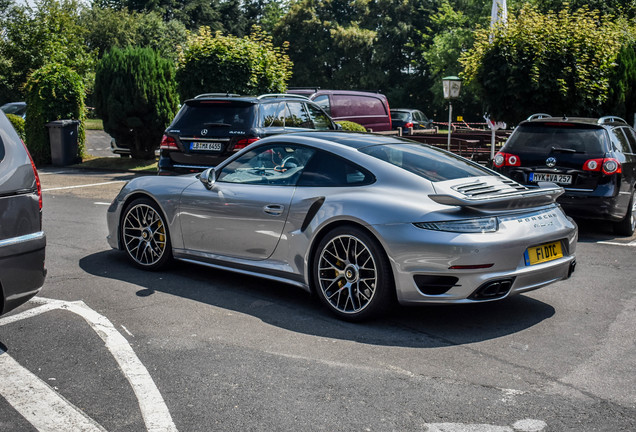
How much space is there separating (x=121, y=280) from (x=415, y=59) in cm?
5114

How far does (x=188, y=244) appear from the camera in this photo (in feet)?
21.2

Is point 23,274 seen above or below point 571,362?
above

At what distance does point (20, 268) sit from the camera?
4.34m

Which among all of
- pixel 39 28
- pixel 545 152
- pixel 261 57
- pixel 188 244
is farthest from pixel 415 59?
pixel 188 244

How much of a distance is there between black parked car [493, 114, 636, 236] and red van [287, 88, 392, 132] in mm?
9810

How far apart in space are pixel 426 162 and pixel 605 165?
414 cm

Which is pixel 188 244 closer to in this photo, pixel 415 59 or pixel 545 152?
pixel 545 152

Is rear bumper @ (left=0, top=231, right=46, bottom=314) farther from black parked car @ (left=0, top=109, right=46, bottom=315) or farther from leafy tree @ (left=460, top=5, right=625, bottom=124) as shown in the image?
leafy tree @ (left=460, top=5, right=625, bottom=124)

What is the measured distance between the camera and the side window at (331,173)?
551 centimetres

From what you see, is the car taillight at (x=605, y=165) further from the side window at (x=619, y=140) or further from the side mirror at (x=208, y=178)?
the side mirror at (x=208, y=178)

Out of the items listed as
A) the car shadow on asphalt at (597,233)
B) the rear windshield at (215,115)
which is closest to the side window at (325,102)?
the rear windshield at (215,115)

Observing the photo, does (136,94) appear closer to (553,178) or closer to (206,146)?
(206,146)

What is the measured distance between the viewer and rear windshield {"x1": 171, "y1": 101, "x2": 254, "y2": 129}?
1064 cm

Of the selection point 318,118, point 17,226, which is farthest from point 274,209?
point 318,118
